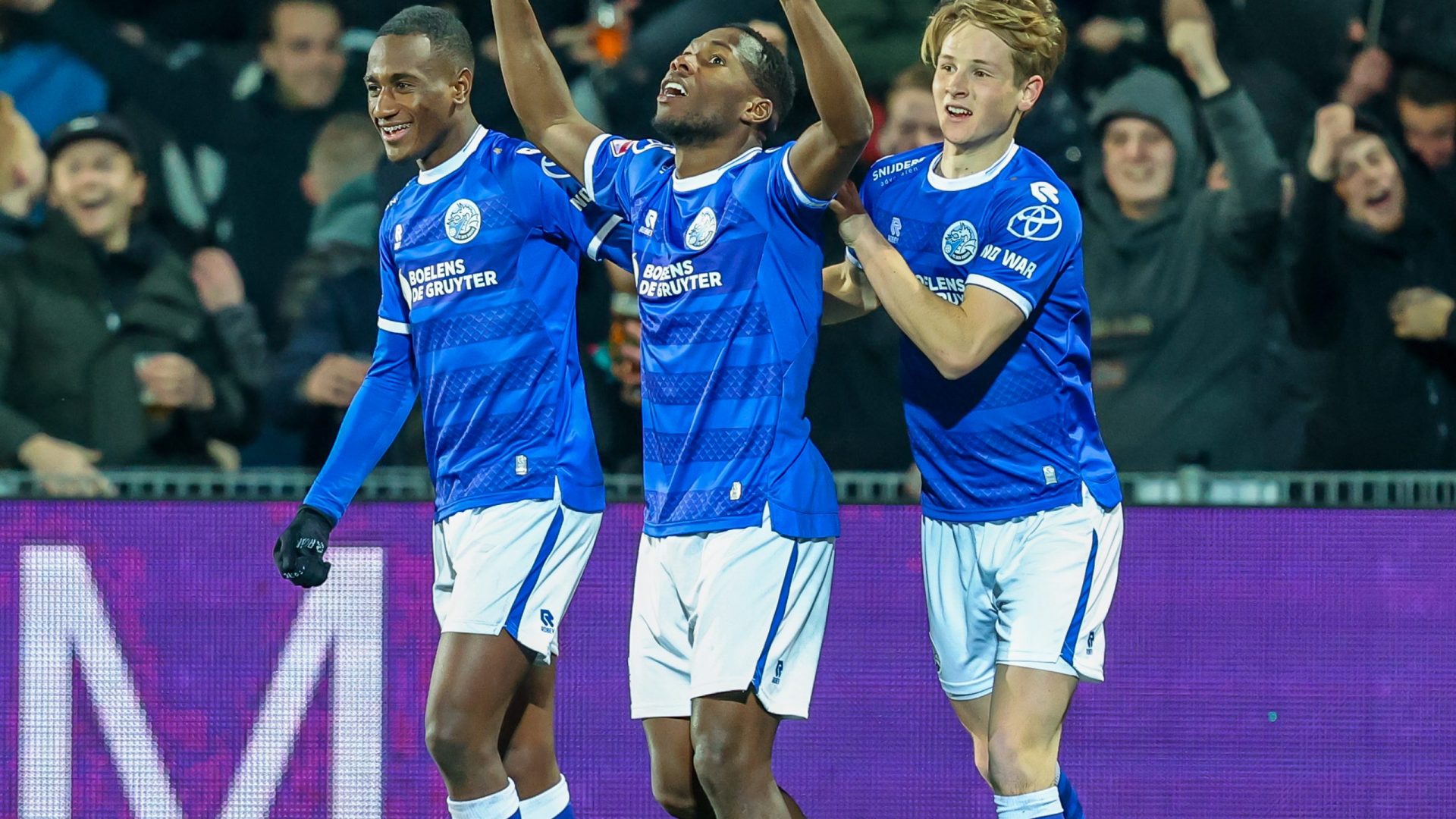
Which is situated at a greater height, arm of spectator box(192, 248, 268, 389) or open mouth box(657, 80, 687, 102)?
open mouth box(657, 80, 687, 102)

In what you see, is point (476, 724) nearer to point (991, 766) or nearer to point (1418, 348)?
point (991, 766)

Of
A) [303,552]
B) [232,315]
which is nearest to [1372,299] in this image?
[303,552]

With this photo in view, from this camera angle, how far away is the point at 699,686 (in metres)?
3.67

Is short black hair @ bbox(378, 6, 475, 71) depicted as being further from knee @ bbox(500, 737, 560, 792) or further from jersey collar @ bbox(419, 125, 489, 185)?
knee @ bbox(500, 737, 560, 792)

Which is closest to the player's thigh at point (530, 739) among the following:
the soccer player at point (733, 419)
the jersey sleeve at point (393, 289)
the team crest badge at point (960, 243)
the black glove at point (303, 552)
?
the soccer player at point (733, 419)

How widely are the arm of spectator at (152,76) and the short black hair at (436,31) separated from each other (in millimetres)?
1895

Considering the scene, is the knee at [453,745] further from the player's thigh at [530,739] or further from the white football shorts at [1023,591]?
the white football shorts at [1023,591]

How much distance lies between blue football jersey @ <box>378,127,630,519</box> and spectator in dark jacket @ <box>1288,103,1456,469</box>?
2595 mm

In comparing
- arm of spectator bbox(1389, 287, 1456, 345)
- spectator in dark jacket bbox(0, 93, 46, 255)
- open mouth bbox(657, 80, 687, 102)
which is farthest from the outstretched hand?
spectator in dark jacket bbox(0, 93, 46, 255)

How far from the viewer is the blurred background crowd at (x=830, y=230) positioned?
5.75m

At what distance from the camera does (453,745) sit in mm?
3957

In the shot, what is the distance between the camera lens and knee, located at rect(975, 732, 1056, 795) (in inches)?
147

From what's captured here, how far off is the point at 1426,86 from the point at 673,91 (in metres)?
3.10

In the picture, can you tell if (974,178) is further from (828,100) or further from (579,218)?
(579,218)
